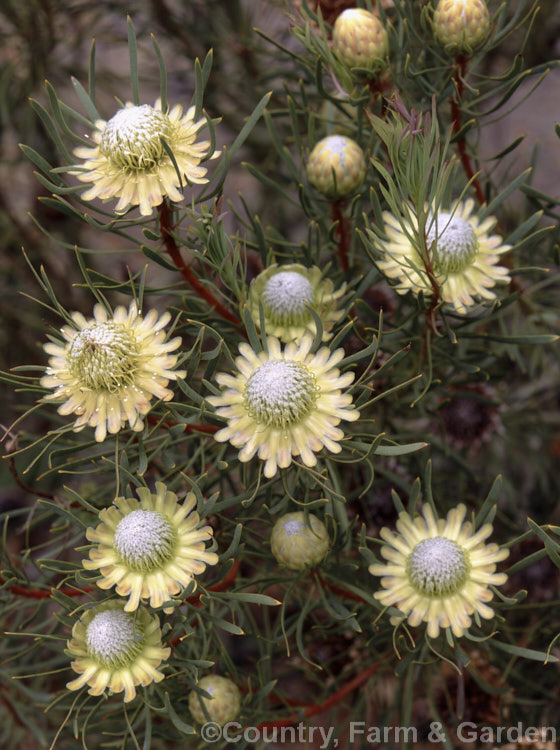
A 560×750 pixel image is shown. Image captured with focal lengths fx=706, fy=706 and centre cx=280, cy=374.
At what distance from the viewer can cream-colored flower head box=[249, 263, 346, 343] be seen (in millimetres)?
612

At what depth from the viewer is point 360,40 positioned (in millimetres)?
610

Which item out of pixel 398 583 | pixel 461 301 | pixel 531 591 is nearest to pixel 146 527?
pixel 398 583

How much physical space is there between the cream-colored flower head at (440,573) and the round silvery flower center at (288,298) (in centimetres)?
20

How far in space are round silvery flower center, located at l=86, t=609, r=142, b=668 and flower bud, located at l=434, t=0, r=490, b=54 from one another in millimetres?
542

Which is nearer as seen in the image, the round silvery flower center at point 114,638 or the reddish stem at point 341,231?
the round silvery flower center at point 114,638

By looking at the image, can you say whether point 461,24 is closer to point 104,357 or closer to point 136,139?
point 136,139

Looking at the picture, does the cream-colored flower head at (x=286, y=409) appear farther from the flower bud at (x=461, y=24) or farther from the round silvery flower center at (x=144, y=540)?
the flower bud at (x=461, y=24)

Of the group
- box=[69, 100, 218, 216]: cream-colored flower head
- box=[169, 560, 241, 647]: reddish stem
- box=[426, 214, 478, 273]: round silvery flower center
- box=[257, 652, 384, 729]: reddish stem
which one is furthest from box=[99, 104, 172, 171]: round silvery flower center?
box=[257, 652, 384, 729]: reddish stem

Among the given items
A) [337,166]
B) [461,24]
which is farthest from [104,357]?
[461,24]

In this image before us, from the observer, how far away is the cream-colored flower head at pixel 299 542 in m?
0.57

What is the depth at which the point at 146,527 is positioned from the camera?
1.72 ft

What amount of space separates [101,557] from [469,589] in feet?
0.96

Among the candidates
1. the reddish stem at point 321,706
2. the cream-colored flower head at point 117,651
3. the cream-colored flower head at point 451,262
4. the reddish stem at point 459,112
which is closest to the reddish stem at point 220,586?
the cream-colored flower head at point 117,651

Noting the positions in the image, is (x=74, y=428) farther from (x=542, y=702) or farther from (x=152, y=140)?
(x=542, y=702)
